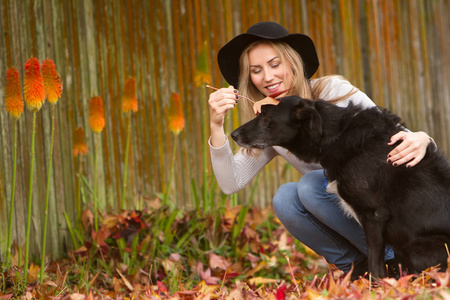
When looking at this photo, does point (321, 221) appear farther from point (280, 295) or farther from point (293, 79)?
point (280, 295)

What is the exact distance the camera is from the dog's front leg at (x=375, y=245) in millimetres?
2742

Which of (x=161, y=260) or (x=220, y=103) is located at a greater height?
(x=220, y=103)

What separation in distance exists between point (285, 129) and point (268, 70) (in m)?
0.44

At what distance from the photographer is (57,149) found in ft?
13.3

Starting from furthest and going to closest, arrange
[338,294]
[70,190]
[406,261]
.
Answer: [70,190]
[406,261]
[338,294]

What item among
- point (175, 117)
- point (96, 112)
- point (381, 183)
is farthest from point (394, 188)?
point (96, 112)

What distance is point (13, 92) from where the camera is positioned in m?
3.09

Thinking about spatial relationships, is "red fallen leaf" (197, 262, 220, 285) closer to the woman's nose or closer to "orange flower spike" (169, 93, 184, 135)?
"orange flower spike" (169, 93, 184, 135)

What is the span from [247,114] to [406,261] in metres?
1.35

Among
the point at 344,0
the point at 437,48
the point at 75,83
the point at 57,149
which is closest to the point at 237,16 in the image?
the point at 344,0

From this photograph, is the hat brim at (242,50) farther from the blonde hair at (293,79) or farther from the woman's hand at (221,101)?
the woman's hand at (221,101)

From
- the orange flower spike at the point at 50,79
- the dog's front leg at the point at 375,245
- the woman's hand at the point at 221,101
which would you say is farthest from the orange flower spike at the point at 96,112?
the dog's front leg at the point at 375,245

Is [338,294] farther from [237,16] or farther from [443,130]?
[443,130]

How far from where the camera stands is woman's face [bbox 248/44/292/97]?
3.26 m
